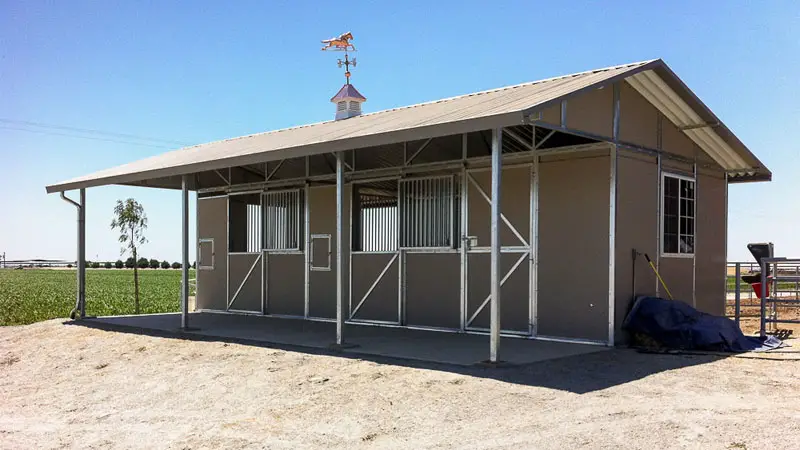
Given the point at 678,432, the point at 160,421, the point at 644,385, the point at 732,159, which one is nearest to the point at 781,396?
the point at 644,385

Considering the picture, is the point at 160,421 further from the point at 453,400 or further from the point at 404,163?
the point at 404,163

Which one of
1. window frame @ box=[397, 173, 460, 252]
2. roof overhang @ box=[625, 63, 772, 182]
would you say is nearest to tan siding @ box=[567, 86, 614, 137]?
roof overhang @ box=[625, 63, 772, 182]

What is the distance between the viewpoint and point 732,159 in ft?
37.8

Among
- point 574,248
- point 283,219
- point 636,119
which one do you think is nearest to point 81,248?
point 283,219

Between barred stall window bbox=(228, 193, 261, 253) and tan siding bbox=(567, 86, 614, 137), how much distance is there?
683 cm

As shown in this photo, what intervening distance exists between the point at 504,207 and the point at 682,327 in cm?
259

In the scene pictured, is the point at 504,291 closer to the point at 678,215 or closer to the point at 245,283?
the point at 678,215

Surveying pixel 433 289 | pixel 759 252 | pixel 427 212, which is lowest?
pixel 433 289

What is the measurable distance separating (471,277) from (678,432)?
5.29m

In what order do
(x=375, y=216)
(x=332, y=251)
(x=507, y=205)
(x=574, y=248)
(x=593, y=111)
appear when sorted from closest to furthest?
(x=593, y=111)
(x=574, y=248)
(x=507, y=205)
(x=375, y=216)
(x=332, y=251)

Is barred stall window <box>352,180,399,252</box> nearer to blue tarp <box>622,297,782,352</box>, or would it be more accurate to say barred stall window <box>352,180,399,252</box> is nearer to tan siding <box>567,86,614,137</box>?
tan siding <box>567,86,614,137</box>

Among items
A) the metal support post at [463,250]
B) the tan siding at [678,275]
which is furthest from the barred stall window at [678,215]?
the metal support post at [463,250]

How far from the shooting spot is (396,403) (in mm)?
6363

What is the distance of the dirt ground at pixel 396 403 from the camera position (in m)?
5.40
